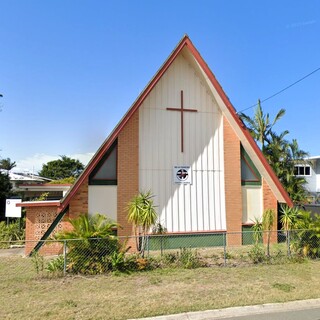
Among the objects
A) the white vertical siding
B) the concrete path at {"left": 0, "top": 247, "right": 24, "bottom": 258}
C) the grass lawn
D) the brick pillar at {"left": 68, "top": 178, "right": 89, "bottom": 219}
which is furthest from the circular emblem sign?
the concrete path at {"left": 0, "top": 247, "right": 24, "bottom": 258}

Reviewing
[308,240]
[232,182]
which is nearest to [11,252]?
[232,182]

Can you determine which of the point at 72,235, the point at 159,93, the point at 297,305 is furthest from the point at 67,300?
the point at 159,93

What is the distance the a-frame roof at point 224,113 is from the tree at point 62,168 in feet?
205

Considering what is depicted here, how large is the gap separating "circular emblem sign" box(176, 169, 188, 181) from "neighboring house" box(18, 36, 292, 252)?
0.13 ft

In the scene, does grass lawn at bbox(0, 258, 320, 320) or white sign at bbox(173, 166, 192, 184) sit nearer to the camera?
grass lawn at bbox(0, 258, 320, 320)

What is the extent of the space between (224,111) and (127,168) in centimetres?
475

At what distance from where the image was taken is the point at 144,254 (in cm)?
1115

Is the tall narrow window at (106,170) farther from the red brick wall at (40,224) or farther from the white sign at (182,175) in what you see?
the white sign at (182,175)

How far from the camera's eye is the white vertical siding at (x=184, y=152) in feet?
42.5

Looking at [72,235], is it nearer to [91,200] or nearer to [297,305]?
[91,200]

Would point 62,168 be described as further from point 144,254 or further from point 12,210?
point 144,254

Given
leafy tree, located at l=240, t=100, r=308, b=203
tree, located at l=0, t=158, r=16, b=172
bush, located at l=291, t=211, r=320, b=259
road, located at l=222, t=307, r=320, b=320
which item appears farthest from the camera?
tree, located at l=0, t=158, r=16, b=172

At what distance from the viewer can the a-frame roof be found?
11906mm

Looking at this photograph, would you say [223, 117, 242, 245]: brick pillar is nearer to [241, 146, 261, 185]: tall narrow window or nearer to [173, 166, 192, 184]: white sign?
[241, 146, 261, 185]: tall narrow window
